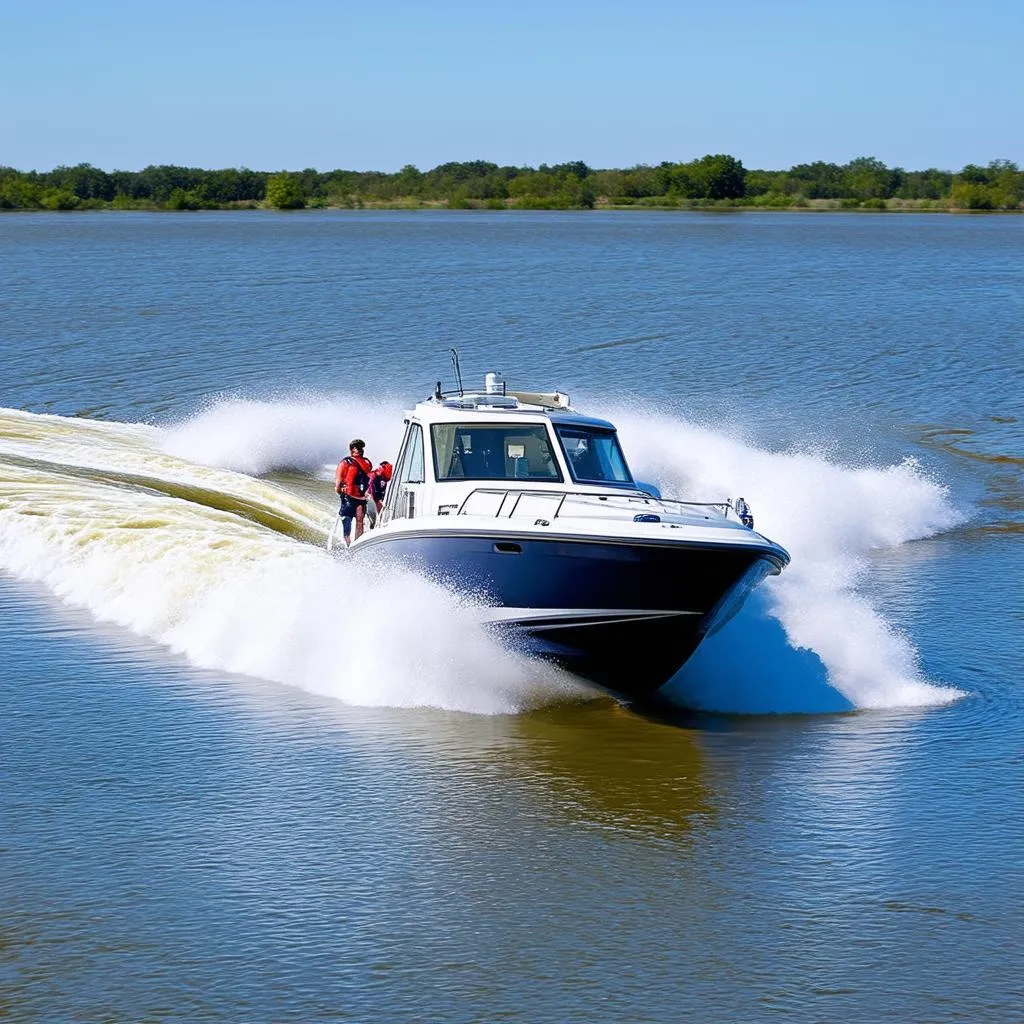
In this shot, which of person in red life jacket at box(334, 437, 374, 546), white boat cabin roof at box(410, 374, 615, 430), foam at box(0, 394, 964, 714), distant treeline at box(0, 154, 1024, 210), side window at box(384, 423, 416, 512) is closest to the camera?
foam at box(0, 394, 964, 714)

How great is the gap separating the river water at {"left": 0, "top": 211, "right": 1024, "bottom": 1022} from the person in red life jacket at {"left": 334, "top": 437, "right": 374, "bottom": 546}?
0.79 m

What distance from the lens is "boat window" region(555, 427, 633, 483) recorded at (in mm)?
14461

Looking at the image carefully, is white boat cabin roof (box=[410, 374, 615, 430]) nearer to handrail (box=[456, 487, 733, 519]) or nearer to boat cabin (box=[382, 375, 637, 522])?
boat cabin (box=[382, 375, 637, 522])

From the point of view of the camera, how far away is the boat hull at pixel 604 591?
41.6 ft

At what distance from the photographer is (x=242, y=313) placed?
5150cm

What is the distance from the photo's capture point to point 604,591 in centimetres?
1284

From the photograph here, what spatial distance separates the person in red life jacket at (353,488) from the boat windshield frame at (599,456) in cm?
282

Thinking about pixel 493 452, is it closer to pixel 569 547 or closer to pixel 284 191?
pixel 569 547

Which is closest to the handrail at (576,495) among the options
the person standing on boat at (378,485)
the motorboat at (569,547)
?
the motorboat at (569,547)

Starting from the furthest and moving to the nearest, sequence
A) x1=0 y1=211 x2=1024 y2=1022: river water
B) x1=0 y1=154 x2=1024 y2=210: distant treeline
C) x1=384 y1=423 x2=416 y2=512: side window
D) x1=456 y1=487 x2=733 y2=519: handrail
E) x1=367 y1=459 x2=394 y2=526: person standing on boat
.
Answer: x1=0 y1=154 x2=1024 y2=210: distant treeline < x1=367 y1=459 x2=394 y2=526: person standing on boat < x1=384 y1=423 x2=416 y2=512: side window < x1=456 y1=487 x2=733 y2=519: handrail < x1=0 y1=211 x2=1024 y2=1022: river water

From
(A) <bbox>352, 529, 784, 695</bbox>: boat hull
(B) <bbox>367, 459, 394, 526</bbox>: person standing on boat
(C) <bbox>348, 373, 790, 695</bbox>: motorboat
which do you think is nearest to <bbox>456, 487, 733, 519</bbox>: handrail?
(C) <bbox>348, 373, 790, 695</bbox>: motorboat

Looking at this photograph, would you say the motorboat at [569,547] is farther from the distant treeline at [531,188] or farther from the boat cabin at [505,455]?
the distant treeline at [531,188]

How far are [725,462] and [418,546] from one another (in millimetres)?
12232

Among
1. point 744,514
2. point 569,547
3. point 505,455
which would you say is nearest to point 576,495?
point 505,455
